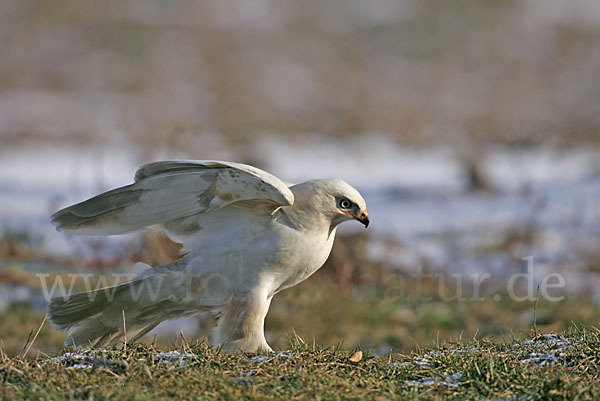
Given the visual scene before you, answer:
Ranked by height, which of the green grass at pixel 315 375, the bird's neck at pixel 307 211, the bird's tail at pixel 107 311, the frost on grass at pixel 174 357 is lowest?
the green grass at pixel 315 375

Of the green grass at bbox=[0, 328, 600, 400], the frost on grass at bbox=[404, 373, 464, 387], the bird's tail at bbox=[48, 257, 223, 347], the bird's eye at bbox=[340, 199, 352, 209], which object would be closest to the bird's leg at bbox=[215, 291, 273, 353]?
the bird's tail at bbox=[48, 257, 223, 347]

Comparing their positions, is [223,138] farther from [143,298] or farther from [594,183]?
[143,298]

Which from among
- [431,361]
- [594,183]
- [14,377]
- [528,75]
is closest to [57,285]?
[14,377]

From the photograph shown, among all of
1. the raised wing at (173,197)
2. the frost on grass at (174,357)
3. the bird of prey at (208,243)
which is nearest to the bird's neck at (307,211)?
the bird of prey at (208,243)

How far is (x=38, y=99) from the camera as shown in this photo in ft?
60.9

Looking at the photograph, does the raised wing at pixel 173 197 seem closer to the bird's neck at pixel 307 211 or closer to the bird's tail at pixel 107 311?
the bird's neck at pixel 307 211

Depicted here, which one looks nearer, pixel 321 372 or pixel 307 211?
pixel 321 372

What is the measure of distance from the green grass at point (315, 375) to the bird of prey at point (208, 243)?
44 cm

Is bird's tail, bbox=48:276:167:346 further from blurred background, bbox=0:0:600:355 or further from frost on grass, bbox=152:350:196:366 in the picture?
blurred background, bbox=0:0:600:355

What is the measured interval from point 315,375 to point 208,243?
1203 mm

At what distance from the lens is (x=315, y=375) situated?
11.7ft

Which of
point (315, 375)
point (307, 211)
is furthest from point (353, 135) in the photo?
point (315, 375)

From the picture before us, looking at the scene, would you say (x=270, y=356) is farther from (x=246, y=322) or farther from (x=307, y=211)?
(x=307, y=211)

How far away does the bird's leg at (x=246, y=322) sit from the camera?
4.31 m
